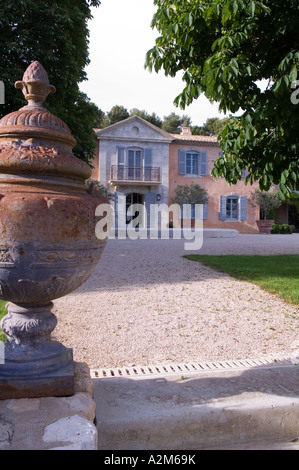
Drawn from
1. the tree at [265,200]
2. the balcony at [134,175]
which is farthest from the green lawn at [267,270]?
the tree at [265,200]

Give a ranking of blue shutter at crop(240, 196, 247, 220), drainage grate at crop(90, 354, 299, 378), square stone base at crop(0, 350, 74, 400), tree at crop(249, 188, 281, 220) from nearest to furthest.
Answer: square stone base at crop(0, 350, 74, 400) → drainage grate at crop(90, 354, 299, 378) → tree at crop(249, 188, 281, 220) → blue shutter at crop(240, 196, 247, 220)

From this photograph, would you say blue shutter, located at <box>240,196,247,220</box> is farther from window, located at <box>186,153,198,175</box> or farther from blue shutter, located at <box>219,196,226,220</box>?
window, located at <box>186,153,198,175</box>

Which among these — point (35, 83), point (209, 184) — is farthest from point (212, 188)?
point (35, 83)

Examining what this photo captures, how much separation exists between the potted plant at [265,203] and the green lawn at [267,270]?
13.0 m

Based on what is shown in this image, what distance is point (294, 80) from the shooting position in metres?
2.76

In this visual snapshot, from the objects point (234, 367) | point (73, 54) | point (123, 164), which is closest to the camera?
point (234, 367)

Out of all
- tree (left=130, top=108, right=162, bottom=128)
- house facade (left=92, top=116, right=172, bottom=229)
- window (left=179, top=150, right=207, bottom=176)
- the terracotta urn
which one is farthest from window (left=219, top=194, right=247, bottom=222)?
tree (left=130, top=108, right=162, bottom=128)

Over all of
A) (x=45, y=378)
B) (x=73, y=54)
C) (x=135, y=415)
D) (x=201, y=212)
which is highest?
(x=73, y=54)

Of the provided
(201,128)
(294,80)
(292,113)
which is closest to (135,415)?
(294,80)

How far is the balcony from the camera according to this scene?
66.0 feet

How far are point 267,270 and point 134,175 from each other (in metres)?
14.6

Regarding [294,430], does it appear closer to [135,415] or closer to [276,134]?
[135,415]

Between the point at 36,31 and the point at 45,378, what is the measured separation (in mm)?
8205

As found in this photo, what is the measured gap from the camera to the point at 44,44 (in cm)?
774
